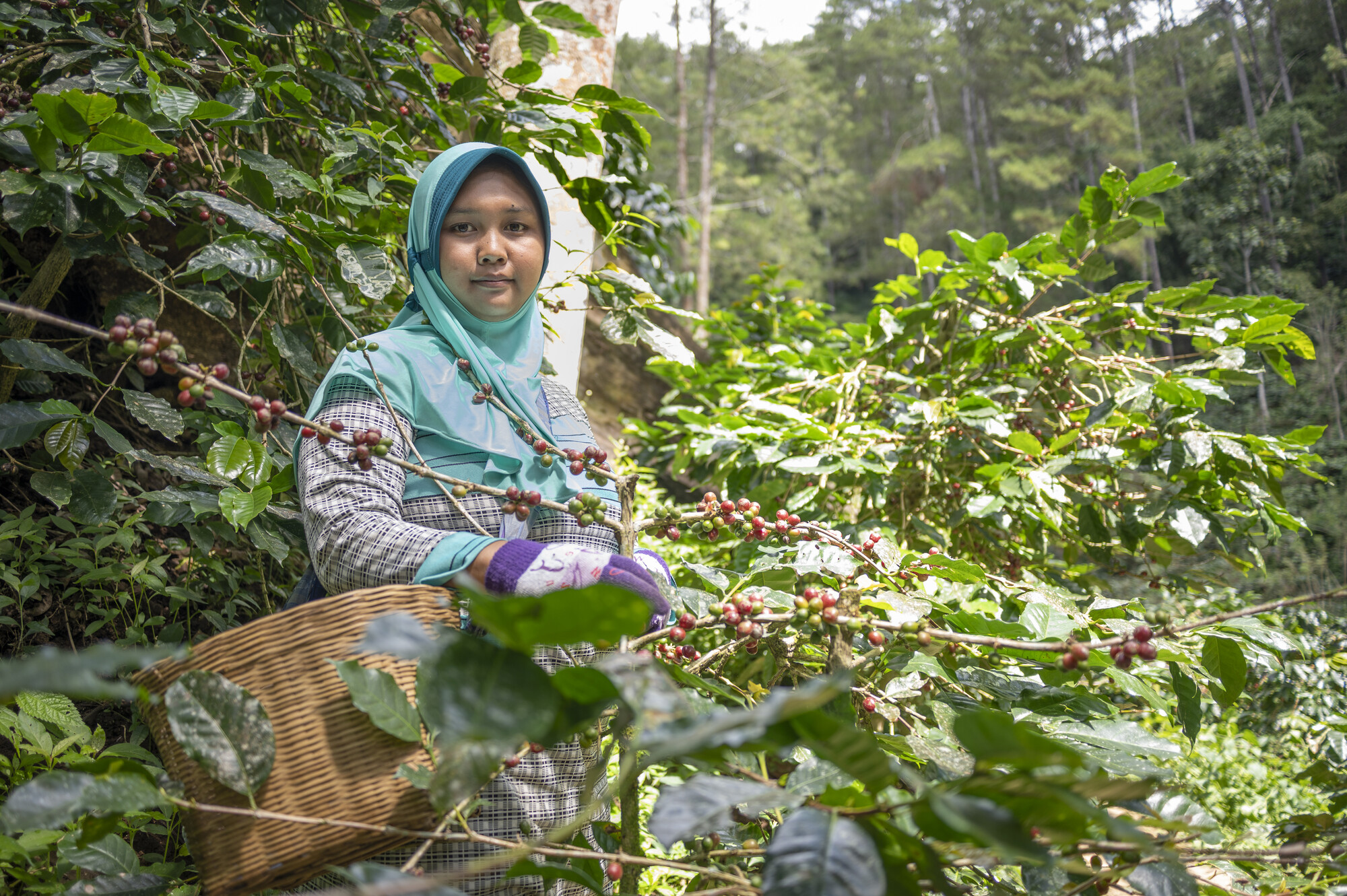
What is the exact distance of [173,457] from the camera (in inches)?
54.4

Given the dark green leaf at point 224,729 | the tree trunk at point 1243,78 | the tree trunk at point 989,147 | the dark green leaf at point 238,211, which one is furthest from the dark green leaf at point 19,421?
the tree trunk at point 989,147

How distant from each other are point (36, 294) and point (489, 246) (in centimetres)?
94

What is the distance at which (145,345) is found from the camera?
681 mm

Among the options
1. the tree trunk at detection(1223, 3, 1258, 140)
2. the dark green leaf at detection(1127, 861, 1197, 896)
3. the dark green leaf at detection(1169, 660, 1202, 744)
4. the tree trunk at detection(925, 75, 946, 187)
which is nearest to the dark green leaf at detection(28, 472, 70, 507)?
the dark green leaf at detection(1127, 861, 1197, 896)

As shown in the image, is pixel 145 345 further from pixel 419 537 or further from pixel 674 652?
pixel 674 652

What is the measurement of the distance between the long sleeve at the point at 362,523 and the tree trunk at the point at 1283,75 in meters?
22.9

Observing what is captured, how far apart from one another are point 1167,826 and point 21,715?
153 centimetres

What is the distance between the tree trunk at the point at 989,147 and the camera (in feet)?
82.8

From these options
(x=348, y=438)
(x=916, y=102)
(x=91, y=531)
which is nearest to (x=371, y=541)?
(x=348, y=438)

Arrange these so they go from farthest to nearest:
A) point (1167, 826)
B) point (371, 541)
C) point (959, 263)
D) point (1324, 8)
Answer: point (1324, 8) < point (959, 263) < point (371, 541) < point (1167, 826)

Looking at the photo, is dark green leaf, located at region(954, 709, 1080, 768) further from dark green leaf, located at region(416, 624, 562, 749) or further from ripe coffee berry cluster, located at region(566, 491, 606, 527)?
ripe coffee berry cluster, located at region(566, 491, 606, 527)

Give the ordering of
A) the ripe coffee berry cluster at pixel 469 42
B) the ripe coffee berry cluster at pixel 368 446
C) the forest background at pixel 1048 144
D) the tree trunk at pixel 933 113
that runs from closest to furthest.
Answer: the ripe coffee berry cluster at pixel 368 446 → the ripe coffee berry cluster at pixel 469 42 → the forest background at pixel 1048 144 → the tree trunk at pixel 933 113

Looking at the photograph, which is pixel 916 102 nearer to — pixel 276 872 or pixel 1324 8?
pixel 1324 8

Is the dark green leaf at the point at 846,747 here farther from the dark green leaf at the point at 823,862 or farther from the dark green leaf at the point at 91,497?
the dark green leaf at the point at 91,497
